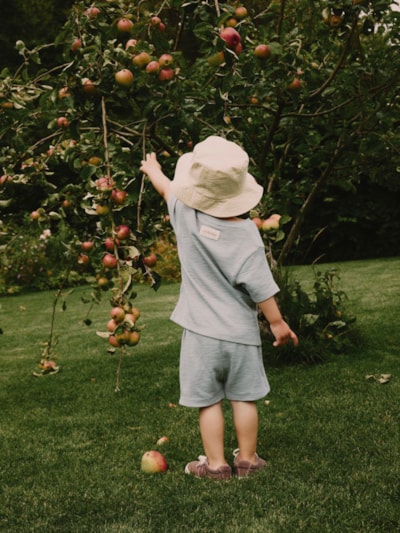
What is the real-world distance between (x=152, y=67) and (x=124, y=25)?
26 cm

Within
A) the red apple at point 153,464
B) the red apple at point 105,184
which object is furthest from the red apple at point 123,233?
the red apple at point 153,464

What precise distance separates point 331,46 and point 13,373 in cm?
312

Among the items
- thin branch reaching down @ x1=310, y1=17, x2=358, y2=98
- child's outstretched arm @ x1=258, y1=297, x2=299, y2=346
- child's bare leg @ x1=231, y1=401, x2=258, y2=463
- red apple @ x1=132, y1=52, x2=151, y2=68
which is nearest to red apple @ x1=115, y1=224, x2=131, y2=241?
child's outstretched arm @ x1=258, y1=297, x2=299, y2=346

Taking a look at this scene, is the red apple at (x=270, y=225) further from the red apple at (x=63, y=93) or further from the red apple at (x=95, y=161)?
the red apple at (x=63, y=93)

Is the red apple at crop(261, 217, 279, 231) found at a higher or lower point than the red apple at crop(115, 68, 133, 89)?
lower

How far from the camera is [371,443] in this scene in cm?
283

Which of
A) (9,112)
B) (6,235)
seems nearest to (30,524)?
(6,235)

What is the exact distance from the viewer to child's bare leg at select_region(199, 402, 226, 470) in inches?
97.7

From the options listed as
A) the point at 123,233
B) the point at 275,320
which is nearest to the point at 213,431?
the point at 275,320

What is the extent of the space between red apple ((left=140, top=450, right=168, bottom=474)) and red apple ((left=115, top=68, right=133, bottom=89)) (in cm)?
144

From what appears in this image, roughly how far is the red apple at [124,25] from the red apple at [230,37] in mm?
371

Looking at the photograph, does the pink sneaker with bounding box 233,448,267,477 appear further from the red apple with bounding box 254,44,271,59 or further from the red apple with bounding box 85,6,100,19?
the red apple with bounding box 85,6,100,19

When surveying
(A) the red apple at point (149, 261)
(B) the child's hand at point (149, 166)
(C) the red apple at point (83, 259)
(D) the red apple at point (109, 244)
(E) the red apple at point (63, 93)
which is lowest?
(C) the red apple at point (83, 259)

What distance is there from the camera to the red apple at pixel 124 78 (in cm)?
248
